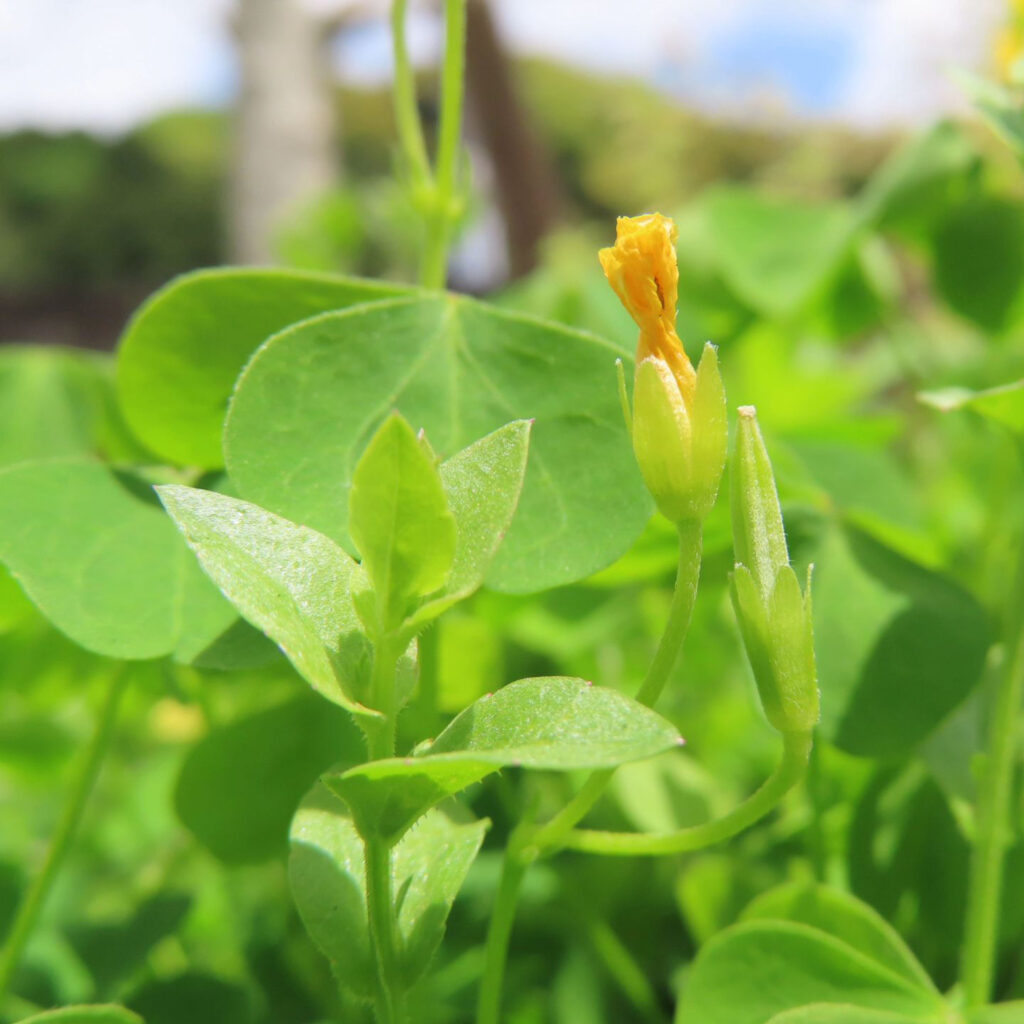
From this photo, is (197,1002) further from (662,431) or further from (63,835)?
(662,431)

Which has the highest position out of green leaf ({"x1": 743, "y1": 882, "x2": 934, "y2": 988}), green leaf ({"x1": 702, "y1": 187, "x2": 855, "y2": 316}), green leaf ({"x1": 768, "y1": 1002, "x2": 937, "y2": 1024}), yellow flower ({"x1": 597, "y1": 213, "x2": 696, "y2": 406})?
yellow flower ({"x1": 597, "y1": 213, "x2": 696, "y2": 406})

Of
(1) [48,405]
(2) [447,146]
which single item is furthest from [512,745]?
(1) [48,405]

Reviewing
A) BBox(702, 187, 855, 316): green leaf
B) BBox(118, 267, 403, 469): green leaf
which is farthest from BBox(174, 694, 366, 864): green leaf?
BBox(702, 187, 855, 316): green leaf

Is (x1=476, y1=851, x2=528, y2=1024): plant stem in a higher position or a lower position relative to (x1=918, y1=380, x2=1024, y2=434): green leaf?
lower

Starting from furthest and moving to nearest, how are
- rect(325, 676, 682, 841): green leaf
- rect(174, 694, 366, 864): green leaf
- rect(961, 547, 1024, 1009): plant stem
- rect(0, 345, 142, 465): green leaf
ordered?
1. rect(0, 345, 142, 465): green leaf
2. rect(174, 694, 366, 864): green leaf
3. rect(961, 547, 1024, 1009): plant stem
4. rect(325, 676, 682, 841): green leaf

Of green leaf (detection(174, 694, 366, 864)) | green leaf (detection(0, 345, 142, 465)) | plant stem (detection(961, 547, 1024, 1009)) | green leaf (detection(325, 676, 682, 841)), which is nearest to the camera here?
green leaf (detection(325, 676, 682, 841))

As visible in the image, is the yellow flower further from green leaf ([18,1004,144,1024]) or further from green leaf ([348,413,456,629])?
green leaf ([18,1004,144,1024])
